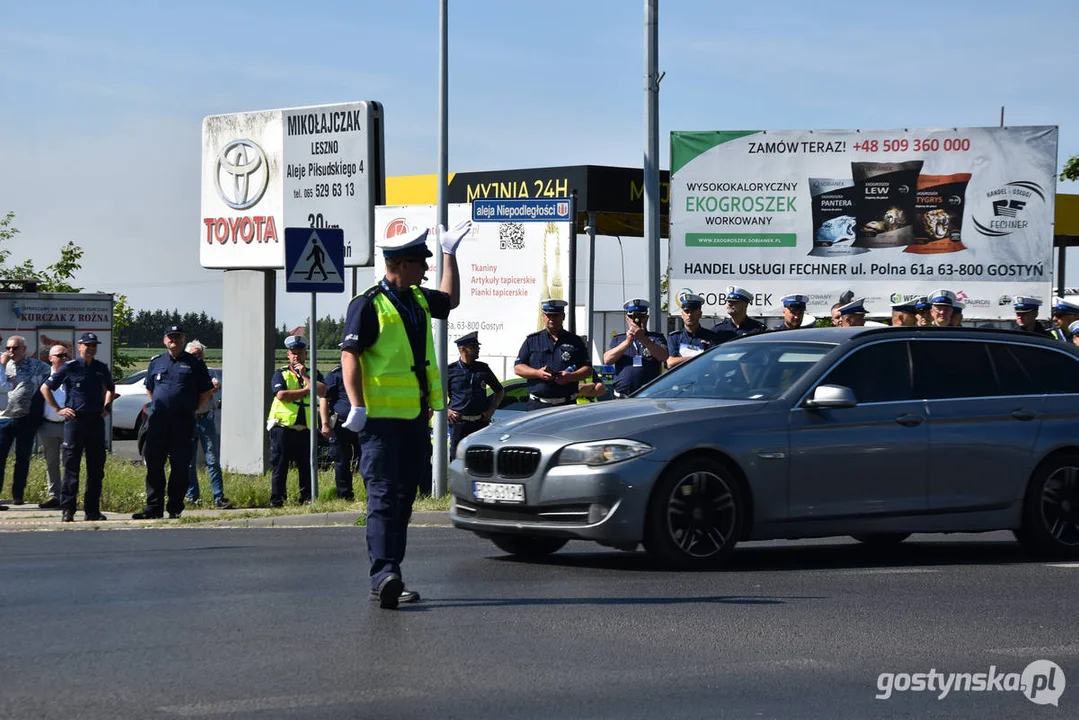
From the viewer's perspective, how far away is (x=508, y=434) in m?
10.4

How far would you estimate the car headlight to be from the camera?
32.4 ft

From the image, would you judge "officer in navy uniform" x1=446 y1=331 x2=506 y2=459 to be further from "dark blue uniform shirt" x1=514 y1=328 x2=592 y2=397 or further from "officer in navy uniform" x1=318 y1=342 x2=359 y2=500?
"officer in navy uniform" x1=318 y1=342 x2=359 y2=500

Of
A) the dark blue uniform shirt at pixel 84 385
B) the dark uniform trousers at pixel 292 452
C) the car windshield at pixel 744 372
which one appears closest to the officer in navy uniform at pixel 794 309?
the car windshield at pixel 744 372

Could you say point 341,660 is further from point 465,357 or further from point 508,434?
point 465,357

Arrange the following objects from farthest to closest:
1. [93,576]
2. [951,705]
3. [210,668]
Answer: [93,576] → [210,668] → [951,705]

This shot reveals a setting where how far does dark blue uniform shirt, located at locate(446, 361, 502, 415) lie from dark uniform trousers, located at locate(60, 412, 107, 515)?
3364 millimetres

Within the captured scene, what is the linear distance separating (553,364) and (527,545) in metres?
4.48

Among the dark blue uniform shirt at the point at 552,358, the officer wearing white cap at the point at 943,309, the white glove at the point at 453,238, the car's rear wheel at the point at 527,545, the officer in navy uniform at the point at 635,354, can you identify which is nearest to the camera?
the white glove at the point at 453,238

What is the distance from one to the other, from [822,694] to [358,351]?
10.0ft

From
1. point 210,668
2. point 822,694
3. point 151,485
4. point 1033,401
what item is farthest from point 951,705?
point 151,485

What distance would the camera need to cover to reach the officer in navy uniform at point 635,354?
15133 mm

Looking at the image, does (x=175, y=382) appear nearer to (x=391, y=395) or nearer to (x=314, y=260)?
(x=314, y=260)

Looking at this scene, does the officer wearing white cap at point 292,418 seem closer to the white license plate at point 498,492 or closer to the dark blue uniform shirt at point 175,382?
the dark blue uniform shirt at point 175,382

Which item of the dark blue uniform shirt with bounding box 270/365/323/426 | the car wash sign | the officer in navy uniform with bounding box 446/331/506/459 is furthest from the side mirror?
the car wash sign
